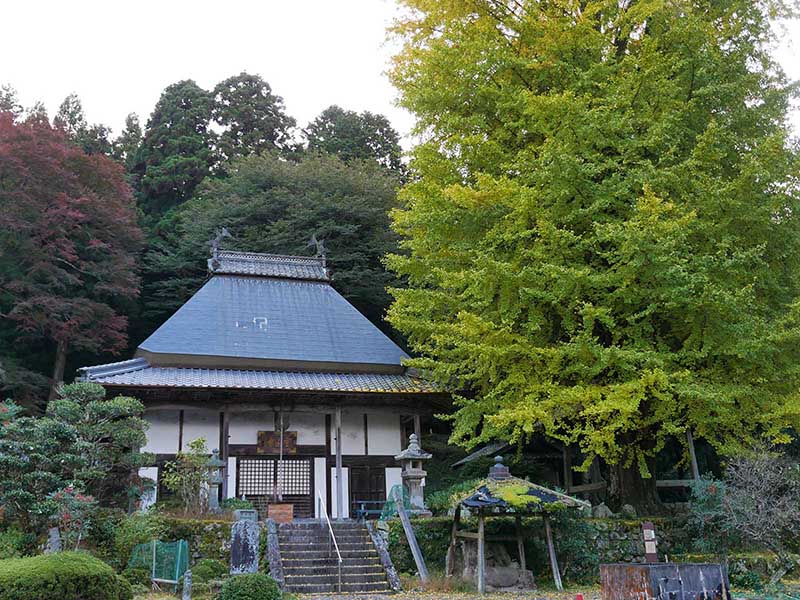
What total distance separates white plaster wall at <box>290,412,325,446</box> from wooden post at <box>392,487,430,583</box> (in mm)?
4488

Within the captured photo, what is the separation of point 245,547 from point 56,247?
14717 millimetres

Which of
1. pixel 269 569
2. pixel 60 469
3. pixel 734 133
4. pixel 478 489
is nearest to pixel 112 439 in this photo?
pixel 60 469

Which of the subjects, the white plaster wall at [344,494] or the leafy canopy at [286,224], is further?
the leafy canopy at [286,224]

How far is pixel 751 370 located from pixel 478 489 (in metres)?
6.00

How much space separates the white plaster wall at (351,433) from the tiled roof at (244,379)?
3.35 ft

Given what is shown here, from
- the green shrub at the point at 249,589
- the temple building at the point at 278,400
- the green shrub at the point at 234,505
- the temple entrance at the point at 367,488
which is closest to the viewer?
the green shrub at the point at 249,589

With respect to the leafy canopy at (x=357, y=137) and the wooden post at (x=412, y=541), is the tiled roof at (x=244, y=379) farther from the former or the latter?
the leafy canopy at (x=357, y=137)

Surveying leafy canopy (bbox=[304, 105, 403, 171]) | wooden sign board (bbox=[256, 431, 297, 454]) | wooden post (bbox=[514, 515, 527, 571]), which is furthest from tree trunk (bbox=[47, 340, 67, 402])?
leafy canopy (bbox=[304, 105, 403, 171])

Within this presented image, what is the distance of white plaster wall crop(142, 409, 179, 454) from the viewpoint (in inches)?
693

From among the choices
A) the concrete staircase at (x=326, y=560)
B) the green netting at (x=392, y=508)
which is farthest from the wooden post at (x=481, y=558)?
the green netting at (x=392, y=508)

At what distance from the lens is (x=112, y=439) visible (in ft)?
49.0

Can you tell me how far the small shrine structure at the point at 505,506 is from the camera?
41.7 ft

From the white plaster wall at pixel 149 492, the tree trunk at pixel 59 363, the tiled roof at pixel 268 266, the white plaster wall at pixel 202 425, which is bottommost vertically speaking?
the white plaster wall at pixel 149 492

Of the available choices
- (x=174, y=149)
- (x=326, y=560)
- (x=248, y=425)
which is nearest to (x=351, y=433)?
(x=248, y=425)
